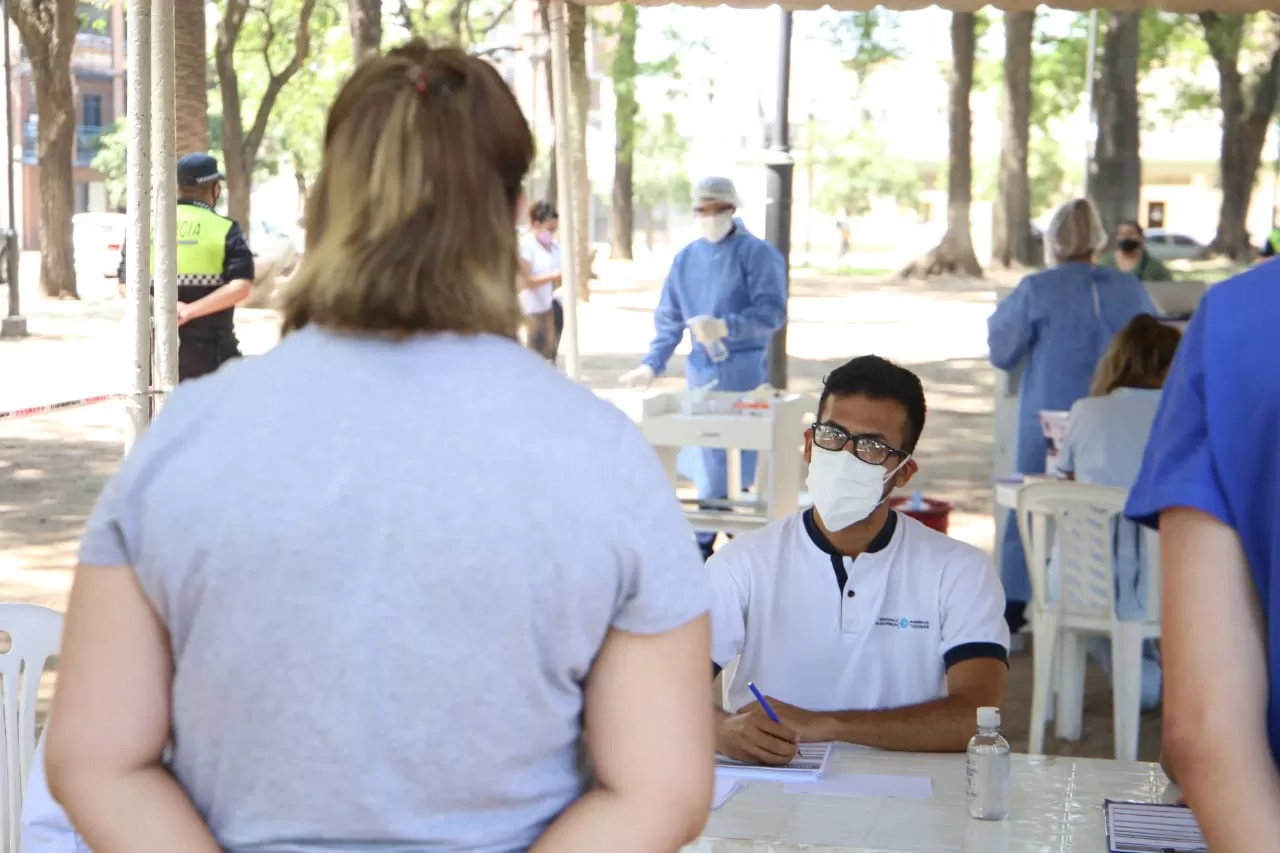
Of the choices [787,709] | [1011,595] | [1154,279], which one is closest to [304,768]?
[787,709]

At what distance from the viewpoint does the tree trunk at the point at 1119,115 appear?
2159 centimetres

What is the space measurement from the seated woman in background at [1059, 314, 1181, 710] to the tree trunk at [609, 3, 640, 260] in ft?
73.7

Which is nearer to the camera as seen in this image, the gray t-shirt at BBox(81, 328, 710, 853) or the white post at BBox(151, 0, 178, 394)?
the gray t-shirt at BBox(81, 328, 710, 853)

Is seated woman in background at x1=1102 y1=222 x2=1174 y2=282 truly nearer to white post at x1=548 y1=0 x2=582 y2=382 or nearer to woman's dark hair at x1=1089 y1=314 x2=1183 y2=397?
white post at x1=548 y1=0 x2=582 y2=382

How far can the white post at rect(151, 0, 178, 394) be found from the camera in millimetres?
5191

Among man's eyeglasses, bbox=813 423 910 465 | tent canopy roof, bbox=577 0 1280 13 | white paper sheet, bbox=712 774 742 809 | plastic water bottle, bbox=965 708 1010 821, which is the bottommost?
white paper sheet, bbox=712 774 742 809

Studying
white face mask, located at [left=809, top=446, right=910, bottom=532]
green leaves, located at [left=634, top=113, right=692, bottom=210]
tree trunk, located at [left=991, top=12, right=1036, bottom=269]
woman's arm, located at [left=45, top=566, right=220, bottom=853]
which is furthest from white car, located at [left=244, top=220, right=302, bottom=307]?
green leaves, located at [left=634, top=113, right=692, bottom=210]

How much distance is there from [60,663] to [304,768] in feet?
0.71

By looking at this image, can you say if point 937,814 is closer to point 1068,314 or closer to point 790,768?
point 790,768

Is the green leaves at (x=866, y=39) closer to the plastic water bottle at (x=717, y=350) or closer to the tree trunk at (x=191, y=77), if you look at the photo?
the tree trunk at (x=191, y=77)

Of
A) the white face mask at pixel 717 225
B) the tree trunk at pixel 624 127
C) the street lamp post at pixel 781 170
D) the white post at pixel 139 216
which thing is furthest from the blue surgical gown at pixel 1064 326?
the tree trunk at pixel 624 127

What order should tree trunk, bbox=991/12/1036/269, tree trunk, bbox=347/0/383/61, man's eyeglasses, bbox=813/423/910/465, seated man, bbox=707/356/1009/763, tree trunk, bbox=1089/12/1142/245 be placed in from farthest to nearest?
tree trunk, bbox=991/12/1036/269
tree trunk, bbox=1089/12/1142/245
tree trunk, bbox=347/0/383/61
man's eyeglasses, bbox=813/423/910/465
seated man, bbox=707/356/1009/763

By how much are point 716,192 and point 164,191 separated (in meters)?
3.43

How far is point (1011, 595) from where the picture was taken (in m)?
6.96
